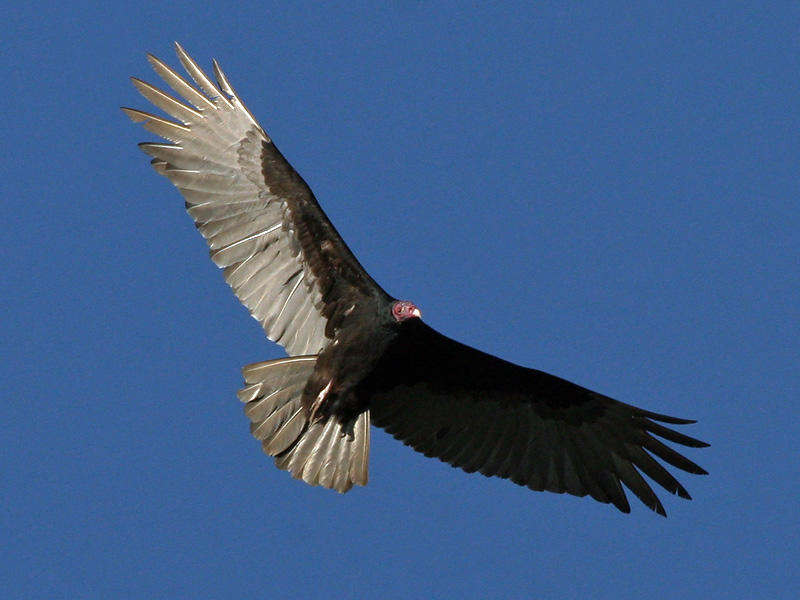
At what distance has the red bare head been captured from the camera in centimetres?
723

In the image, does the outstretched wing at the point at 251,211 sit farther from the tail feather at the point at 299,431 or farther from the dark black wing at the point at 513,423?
the dark black wing at the point at 513,423

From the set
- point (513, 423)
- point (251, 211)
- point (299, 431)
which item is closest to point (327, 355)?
point (299, 431)

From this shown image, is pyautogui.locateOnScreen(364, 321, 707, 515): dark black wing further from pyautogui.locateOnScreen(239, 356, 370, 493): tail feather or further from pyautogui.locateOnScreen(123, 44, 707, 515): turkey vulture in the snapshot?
pyautogui.locateOnScreen(239, 356, 370, 493): tail feather

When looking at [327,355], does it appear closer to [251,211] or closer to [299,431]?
[299,431]

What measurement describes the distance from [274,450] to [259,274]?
3.64ft

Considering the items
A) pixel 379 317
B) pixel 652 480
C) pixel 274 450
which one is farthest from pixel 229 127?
pixel 652 480

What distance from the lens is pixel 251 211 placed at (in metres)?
7.58

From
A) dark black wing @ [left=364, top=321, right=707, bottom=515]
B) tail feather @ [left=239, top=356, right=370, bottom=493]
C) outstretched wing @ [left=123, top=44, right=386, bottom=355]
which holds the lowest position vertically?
tail feather @ [left=239, top=356, right=370, bottom=493]

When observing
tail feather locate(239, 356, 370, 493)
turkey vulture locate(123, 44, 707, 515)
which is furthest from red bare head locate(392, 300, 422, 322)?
tail feather locate(239, 356, 370, 493)

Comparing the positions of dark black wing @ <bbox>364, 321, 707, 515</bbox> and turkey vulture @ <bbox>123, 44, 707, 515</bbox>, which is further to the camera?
dark black wing @ <bbox>364, 321, 707, 515</bbox>

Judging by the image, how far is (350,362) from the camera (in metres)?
7.41

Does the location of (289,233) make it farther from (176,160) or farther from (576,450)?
(576,450)

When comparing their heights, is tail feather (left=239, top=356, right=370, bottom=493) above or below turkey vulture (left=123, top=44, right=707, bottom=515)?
below

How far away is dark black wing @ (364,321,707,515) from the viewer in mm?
7750
